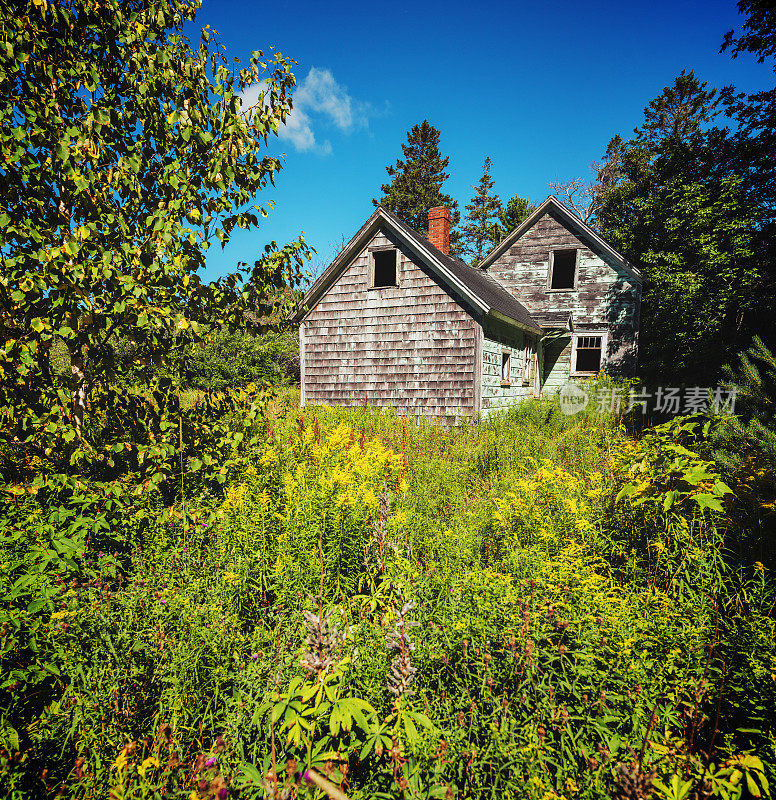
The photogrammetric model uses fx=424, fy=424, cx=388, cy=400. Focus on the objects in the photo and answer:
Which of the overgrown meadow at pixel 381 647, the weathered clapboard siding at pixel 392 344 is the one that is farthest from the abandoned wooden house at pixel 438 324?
the overgrown meadow at pixel 381 647

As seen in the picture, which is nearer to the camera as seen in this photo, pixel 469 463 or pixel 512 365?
pixel 469 463

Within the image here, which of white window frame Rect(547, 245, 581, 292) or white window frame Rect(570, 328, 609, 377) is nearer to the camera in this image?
white window frame Rect(570, 328, 609, 377)

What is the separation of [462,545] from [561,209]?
17142mm

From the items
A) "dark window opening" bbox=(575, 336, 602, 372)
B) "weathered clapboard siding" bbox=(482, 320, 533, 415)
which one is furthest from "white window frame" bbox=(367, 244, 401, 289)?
"dark window opening" bbox=(575, 336, 602, 372)

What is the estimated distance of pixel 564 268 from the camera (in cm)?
1900

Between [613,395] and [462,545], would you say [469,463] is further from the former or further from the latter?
[613,395]

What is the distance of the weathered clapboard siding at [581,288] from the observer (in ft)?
53.5

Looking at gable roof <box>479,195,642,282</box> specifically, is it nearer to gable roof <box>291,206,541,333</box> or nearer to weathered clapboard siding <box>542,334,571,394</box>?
weathered clapboard siding <box>542,334,571,394</box>

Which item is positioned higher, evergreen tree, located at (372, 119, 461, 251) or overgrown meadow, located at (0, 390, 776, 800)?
evergreen tree, located at (372, 119, 461, 251)

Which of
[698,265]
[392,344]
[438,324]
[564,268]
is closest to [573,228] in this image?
[564,268]

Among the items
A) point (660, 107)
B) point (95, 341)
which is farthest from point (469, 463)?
point (660, 107)

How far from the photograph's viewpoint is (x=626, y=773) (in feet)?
4.00

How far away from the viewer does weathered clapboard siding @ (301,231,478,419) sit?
11.8 meters

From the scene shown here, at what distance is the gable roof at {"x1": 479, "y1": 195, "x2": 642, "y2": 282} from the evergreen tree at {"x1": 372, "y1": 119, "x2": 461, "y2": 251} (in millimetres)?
24245
